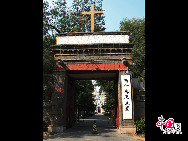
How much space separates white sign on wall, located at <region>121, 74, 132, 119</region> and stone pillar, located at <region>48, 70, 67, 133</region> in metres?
6.33

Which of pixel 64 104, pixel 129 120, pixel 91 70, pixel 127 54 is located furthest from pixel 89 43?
pixel 129 120

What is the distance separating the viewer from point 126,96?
58.6 feet

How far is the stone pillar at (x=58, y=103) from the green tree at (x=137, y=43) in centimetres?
1521

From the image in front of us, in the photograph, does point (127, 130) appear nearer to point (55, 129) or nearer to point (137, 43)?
point (55, 129)

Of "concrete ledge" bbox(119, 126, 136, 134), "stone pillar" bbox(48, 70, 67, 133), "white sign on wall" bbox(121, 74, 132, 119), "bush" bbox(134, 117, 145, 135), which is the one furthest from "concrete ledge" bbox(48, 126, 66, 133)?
"bush" bbox(134, 117, 145, 135)

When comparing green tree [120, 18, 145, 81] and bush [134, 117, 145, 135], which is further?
green tree [120, 18, 145, 81]

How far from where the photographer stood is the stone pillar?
692 inches

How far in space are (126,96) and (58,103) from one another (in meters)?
7.12

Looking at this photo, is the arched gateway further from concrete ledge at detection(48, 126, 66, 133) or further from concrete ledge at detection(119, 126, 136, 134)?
concrete ledge at detection(119, 126, 136, 134)

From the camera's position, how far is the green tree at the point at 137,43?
97.7 ft

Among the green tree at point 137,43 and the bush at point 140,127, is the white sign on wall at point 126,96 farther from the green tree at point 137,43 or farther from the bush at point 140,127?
the green tree at point 137,43

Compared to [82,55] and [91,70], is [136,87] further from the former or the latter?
[82,55]
